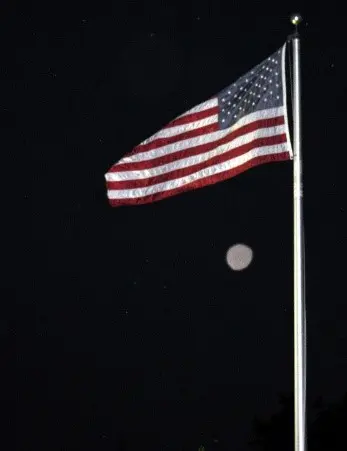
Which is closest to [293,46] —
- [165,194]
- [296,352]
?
[165,194]

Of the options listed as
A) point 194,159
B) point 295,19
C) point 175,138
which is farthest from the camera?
point 175,138

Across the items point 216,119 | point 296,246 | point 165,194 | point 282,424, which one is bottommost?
point 282,424

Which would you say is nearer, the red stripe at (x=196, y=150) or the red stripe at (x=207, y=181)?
the red stripe at (x=207, y=181)

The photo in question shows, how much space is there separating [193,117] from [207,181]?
0.96m

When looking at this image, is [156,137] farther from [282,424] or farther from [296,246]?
[282,424]

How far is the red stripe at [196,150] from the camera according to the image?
545 inches

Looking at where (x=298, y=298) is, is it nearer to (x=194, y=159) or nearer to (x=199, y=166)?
(x=199, y=166)

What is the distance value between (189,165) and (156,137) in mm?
684

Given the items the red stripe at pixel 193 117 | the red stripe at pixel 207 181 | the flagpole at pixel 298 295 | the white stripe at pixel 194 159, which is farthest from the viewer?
the red stripe at pixel 193 117

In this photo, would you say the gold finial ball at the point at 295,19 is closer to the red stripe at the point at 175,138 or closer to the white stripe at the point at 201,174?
the white stripe at the point at 201,174

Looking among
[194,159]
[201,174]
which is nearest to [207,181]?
[201,174]

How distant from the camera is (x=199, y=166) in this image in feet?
48.0

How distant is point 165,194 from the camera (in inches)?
592

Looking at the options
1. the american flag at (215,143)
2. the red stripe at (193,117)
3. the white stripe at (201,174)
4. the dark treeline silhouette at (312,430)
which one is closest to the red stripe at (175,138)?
the american flag at (215,143)
